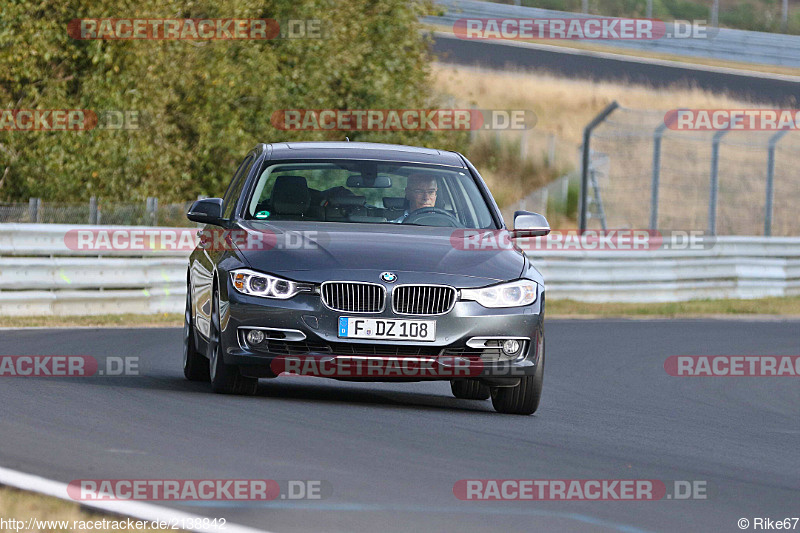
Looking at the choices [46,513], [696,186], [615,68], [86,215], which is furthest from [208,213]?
[615,68]

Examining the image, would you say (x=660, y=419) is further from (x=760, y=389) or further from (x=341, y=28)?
(x=341, y=28)

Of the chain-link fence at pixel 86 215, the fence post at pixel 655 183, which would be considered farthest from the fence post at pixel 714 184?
the chain-link fence at pixel 86 215

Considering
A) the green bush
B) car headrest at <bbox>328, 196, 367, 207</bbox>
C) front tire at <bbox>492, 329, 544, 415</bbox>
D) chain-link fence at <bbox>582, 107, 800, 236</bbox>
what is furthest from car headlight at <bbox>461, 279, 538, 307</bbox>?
chain-link fence at <bbox>582, 107, 800, 236</bbox>

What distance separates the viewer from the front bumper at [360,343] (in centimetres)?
862

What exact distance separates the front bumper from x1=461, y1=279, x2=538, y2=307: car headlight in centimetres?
4

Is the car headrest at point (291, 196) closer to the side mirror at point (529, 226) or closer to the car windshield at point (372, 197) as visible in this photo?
the car windshield at point (372, 197)

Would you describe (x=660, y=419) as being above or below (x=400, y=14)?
below

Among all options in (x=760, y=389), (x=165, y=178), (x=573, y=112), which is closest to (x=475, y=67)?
(x=573, y=112)

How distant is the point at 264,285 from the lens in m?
8.70

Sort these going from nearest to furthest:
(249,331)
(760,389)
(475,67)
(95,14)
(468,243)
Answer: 1. (249,331)
2. (468,243)
3. (760,389)
4. (95,14)
5. (475,67)

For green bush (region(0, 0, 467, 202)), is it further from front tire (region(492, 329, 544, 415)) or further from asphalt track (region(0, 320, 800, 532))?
front tire (region(492, 329, 544, 415))

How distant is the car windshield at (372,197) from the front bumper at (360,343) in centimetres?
113

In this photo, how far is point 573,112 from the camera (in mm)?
49250

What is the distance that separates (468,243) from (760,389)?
14.5 ft
